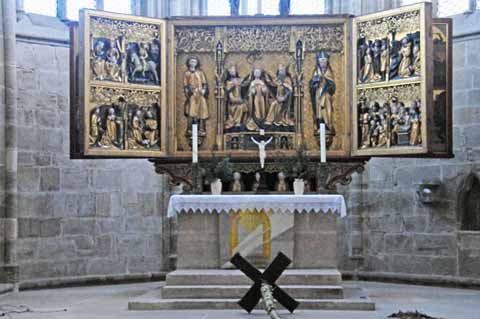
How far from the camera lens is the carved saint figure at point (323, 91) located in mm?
14945

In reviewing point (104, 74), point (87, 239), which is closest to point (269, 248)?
point (104, 74)

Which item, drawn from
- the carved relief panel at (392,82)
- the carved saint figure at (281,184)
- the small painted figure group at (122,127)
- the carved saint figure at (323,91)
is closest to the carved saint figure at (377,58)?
the carved relief panel at (392,82)

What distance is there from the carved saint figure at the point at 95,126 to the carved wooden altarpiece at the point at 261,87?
0.02 m

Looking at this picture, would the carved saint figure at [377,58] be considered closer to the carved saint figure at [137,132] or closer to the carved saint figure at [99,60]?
the carved saint figure at [137,132]

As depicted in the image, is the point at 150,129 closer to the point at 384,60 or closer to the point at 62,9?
the point at 384,60

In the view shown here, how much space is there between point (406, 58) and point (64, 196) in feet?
22.6

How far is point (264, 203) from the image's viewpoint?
42.7ft

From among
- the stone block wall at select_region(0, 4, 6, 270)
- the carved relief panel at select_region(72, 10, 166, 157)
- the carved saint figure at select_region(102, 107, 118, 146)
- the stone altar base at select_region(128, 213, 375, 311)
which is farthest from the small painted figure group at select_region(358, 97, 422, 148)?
the stone block wall at select_region(0, 4, 6, 270)

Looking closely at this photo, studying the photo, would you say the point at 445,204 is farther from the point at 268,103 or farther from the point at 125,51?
the point at 125,51

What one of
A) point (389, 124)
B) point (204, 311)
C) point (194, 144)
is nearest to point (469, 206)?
point (389, 124)

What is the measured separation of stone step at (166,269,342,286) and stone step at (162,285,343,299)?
6.0 inches

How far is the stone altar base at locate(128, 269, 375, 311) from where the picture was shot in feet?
40.0

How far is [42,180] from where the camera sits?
1633 centimetres

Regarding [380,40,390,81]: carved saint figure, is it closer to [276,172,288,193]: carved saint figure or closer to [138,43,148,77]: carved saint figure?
[276,172,288,193]: carved saint figure
